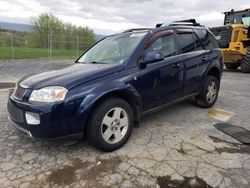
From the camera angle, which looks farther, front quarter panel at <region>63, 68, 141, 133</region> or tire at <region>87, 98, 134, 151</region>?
tire at <region>87, 98, 134, 151</region>

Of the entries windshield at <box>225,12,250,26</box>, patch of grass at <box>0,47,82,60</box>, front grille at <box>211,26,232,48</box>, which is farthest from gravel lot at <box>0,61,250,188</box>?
patch of grass at <box>0,47,82,60</box>

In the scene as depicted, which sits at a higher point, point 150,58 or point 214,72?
point 150,58

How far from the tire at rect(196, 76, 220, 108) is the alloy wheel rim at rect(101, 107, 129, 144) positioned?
91.0 inches

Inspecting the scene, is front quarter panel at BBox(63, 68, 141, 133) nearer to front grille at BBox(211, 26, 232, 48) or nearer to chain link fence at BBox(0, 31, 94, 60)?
front grille at BBox(211, 26, 232, 48)

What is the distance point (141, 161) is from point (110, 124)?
0.63 metres

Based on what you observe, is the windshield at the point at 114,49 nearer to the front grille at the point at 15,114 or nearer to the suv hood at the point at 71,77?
the suv hood at the point at 71,77

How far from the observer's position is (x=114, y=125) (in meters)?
3.43

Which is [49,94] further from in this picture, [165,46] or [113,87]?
[165,46]

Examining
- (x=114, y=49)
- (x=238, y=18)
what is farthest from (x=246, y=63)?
(x=114, y=49)

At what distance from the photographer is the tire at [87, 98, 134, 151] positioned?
3.21m

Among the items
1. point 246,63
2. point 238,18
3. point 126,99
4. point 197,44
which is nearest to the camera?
point 126,99

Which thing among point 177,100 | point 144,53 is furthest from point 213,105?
point 144,53

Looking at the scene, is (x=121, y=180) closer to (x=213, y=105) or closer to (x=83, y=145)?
(x=83, y=145)

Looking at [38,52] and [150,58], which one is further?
[38,52]
